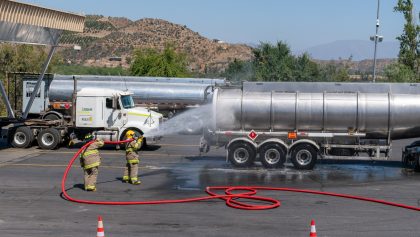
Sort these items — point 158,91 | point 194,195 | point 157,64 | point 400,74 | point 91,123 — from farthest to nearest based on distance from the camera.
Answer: point 157,64 → point 400,74 → point 158,91 → point 91,123 → point 194,195

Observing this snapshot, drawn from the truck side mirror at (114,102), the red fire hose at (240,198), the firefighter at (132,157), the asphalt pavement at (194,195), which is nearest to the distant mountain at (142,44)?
the truck side mirror at (114,102)

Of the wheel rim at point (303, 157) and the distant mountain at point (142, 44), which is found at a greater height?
the distant mountain at point (142, 44)

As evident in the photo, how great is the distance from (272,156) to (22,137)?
1154 centimetres

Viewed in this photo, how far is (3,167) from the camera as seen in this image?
21547 millimetres

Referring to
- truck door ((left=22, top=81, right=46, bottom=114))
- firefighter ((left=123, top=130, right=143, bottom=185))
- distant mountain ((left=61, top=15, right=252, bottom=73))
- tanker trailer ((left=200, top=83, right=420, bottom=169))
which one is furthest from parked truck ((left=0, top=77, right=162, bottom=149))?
distant mountain ((left=61, top=15, right=252, bottom=73))

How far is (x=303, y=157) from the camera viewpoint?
22047 millimetres

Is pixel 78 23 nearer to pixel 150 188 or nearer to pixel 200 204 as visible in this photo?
pixel 150 188

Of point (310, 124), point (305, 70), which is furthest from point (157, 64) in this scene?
point (310, 124)

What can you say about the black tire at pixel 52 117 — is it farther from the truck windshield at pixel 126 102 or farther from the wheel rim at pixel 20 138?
the truck windshield at pixel 126 102

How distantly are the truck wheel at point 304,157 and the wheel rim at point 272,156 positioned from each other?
538 millimetres

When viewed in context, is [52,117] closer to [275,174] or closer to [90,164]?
[275,174]

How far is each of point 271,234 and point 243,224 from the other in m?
0.95

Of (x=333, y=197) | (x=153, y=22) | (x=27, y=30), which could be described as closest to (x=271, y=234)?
(x=333, y=197)

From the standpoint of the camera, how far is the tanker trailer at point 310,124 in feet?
71.7
